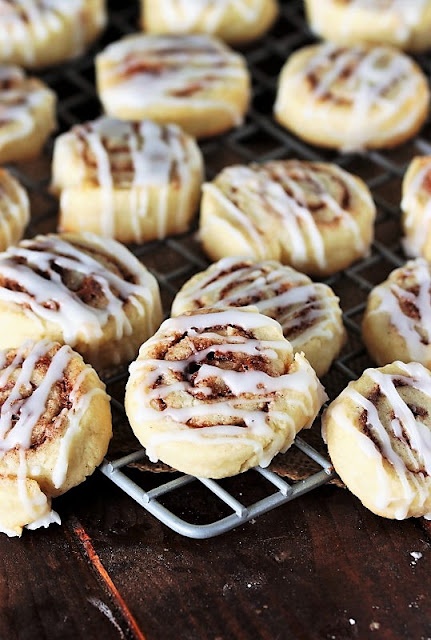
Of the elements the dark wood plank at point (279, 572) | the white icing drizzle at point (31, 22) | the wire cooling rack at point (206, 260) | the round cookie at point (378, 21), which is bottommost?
the dark wood plank at point (279, 572)

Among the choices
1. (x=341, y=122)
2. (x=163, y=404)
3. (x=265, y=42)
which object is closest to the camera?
(x=163, y=404)

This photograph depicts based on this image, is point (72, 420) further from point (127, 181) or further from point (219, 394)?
point (127, 181)

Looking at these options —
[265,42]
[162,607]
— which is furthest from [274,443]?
[265,42]

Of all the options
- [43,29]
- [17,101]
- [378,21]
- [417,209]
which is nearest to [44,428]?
[417,209]

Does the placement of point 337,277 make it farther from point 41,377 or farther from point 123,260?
point 41,377

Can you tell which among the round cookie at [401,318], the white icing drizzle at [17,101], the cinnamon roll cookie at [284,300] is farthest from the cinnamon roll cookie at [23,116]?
the round cookie at [401,318]

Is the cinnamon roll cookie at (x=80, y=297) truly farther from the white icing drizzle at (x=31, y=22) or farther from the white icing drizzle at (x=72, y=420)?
the white icing drizzle at (x=31, y=22)
